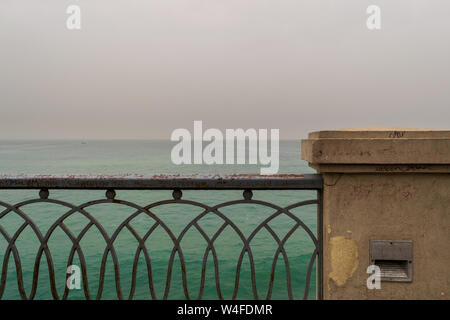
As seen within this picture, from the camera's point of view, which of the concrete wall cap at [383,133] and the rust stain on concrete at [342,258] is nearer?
the concrete wall cap at [383,133]

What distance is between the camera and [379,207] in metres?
2.01

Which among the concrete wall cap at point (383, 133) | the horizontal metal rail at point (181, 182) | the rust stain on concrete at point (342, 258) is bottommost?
the rust stain on concrete at point (342, 258)

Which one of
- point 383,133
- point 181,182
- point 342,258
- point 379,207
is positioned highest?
point 383,133

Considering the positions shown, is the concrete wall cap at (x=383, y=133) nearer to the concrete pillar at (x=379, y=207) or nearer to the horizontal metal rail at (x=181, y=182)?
the concrete pillar at (x=379, y=207)

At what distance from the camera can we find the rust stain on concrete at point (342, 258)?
204 cm

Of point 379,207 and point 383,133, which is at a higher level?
point 383,133

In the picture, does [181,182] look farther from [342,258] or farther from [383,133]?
[383,133]

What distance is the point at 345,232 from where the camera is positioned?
6.68 feet

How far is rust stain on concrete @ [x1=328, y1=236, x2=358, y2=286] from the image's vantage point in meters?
2.04

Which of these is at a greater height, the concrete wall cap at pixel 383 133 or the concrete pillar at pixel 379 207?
the concrete wall cap at pixel 383 133

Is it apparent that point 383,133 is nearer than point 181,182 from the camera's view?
Yes

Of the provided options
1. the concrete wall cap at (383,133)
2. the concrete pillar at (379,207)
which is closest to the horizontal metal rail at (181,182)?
the concrete pillar at (379,207)

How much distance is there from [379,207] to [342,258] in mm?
393

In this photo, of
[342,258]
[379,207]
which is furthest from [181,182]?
[379,207]
